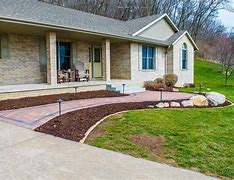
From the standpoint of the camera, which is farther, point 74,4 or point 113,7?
point 113,7

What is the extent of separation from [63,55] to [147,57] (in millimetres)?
6417

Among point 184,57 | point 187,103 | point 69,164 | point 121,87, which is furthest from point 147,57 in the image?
point 69,164

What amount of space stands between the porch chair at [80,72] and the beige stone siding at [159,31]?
18.7ft

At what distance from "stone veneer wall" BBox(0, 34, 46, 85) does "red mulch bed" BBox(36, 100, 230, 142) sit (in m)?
6.10

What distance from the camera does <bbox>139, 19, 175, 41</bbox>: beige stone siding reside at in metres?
19.1

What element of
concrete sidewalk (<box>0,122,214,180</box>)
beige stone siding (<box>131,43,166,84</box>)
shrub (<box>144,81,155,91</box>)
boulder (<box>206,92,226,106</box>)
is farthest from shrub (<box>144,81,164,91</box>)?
concrete sidewalk (<box>0,122,214,180</box>)

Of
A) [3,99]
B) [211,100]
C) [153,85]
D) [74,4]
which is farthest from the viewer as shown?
[74,4]

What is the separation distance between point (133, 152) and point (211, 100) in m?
6.85

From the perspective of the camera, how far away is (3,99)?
31.2ft

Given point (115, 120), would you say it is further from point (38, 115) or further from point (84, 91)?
point (84, 91)

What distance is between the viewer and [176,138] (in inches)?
221

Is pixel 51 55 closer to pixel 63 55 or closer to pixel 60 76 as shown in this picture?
pixel 60 76

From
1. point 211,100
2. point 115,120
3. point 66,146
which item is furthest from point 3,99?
point 211,100

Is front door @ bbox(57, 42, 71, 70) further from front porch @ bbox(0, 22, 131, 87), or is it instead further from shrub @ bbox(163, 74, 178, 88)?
shrub @ bbox(163, 74, 178, 88)
